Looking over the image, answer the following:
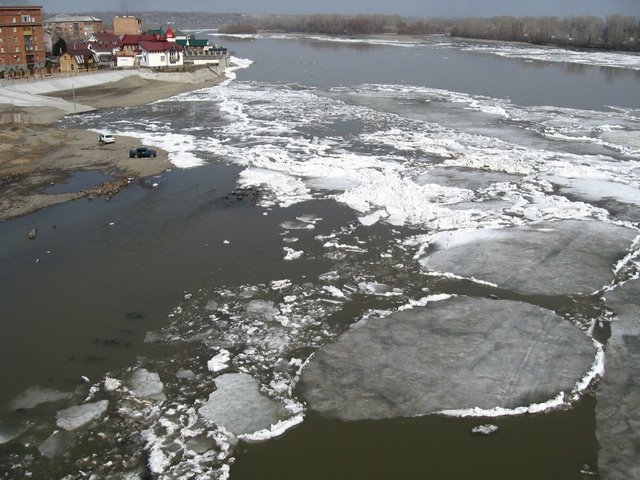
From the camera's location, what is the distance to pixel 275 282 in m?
14.5

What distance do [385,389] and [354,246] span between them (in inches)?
269

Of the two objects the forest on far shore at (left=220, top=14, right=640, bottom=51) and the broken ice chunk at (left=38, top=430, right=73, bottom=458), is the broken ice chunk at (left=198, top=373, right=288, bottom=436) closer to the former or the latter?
the broken ice chunk at (left=38, top=430, right=73, bottom=458)

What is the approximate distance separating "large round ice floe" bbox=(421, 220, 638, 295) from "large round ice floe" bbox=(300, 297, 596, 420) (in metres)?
1.65

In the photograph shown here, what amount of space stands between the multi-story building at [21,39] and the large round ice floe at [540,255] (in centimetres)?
4873

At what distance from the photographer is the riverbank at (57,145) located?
70.9ft

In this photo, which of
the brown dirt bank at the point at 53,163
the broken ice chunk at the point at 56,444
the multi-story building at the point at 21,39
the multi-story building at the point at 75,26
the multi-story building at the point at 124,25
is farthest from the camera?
the multi-story building at the point at 75,26

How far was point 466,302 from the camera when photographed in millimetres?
13391

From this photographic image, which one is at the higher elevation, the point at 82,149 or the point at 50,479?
the point at 82,149

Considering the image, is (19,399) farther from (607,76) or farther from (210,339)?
(607,76)

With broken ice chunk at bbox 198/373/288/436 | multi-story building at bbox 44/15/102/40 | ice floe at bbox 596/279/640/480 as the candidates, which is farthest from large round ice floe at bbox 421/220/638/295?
multi-story building at bbox 44/15/102/40

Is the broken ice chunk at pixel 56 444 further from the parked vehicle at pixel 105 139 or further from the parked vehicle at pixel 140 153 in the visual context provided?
the parked vehicle at pixel 105 139

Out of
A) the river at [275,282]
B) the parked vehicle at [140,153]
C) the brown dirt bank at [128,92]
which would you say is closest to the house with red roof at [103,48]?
the brown dirt bank at [128,92]

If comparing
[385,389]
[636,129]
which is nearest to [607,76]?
[636,129]

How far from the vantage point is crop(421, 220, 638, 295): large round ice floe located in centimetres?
1452
